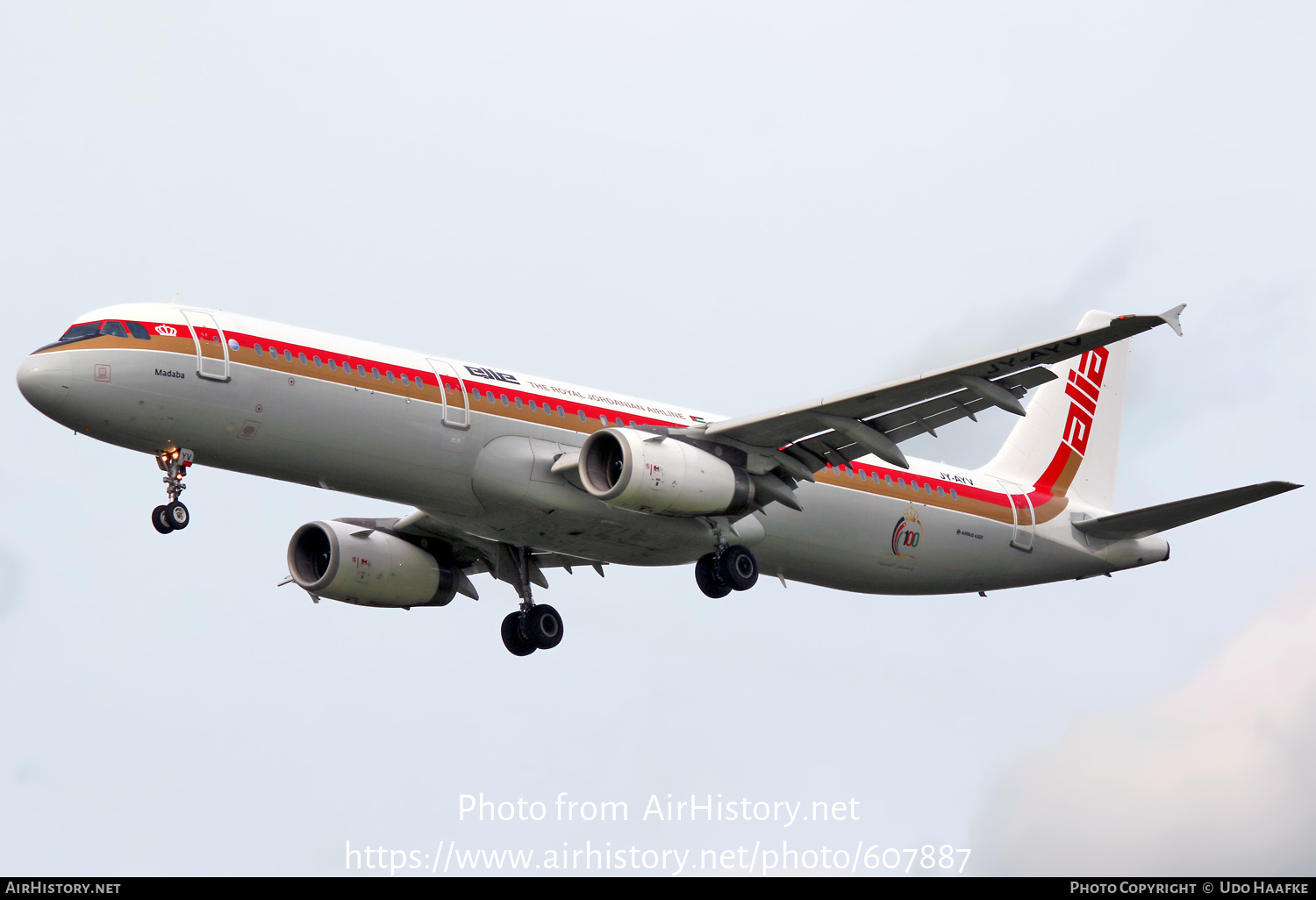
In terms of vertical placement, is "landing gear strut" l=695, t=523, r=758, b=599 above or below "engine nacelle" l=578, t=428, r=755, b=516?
below

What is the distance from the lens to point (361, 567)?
38531 mm

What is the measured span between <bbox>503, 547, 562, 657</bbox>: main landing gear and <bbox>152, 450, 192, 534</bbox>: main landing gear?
10557 mm

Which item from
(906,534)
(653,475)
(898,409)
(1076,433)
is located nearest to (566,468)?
(653,475)

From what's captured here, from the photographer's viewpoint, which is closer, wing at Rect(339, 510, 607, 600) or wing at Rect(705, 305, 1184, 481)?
wing at Rect(705, 305, 1184, 481)

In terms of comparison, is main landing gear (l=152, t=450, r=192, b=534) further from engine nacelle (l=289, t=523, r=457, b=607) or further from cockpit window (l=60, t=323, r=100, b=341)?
engine nacelle (l=289, t=523, r=457, b=607)

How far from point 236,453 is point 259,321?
2.67 m

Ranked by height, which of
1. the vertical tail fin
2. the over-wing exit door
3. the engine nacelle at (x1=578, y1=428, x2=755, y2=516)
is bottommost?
the engine nacelle at (x1=578, y1=428, x2=755, y2=516)

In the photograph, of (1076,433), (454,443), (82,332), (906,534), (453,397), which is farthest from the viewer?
(1076,433)

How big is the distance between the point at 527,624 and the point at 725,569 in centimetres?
646

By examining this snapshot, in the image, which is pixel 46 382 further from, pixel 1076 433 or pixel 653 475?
pixel 1076 433

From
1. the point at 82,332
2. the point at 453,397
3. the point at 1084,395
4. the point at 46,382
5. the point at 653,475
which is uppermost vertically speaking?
the point at 1084,395

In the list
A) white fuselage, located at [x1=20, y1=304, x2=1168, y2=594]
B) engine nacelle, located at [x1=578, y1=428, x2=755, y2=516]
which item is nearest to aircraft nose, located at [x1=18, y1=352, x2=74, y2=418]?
white fuselage, located at [x1=20, y1=304, x2=1168, y2=594]

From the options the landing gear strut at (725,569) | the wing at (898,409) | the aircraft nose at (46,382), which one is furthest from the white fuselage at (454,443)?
the wing at (898,409)

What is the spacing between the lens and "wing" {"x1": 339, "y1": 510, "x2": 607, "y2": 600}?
129 feet
